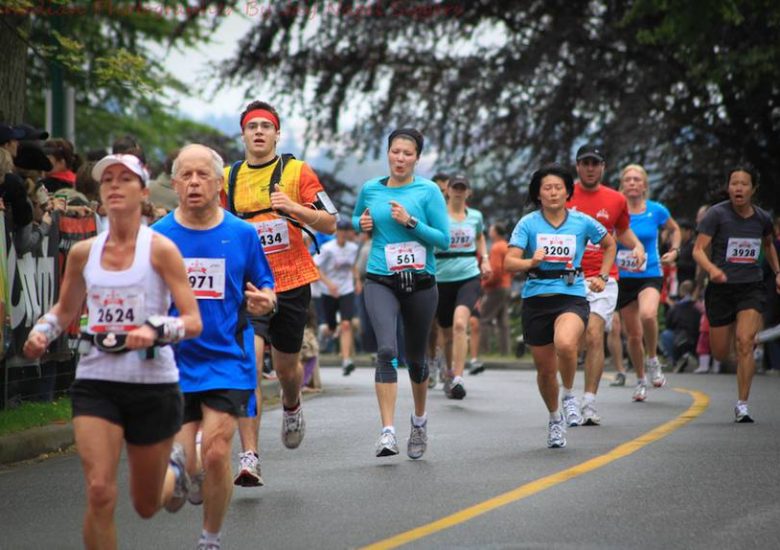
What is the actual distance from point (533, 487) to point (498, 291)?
52.2 ft

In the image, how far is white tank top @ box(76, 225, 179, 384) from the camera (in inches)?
240

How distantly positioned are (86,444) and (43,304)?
705cm

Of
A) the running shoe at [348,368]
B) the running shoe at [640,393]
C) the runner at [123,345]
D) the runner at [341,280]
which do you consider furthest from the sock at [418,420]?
the runner at [341,280]

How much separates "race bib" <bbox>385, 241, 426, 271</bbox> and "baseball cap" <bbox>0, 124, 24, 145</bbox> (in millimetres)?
3057

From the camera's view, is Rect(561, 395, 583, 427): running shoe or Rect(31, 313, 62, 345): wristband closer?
Rect(31, 313, 62, 345): wristband

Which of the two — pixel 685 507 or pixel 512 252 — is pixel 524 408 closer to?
pixel 512 252

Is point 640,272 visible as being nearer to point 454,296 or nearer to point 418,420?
point 454,296

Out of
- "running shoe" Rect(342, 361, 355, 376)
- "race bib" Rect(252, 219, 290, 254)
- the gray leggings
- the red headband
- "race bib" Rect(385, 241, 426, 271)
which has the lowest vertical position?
"running shoe" Rect(342, 361, 355, 376)

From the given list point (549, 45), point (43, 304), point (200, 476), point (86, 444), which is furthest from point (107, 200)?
point (549, 45)

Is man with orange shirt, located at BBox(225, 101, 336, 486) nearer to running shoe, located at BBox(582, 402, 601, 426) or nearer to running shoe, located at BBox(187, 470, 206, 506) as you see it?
running shoe, located at BBox(187, 470, 206, 506)

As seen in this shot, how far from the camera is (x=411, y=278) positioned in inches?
403

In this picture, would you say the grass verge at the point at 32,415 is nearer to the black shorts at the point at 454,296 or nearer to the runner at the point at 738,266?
the black shorts at the point at 454,296

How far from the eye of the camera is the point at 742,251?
1264cm

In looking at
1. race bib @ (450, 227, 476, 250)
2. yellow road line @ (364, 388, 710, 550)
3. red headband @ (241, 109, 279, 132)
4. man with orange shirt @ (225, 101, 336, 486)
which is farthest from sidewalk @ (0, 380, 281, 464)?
race bib @ (450, 227, 476, 250)
